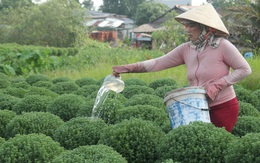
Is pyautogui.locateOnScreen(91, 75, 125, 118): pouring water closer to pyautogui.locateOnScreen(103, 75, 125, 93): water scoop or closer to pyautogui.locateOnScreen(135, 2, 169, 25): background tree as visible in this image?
pyautogui.locateOnScreen(103, 75, 125, 93): water scoop

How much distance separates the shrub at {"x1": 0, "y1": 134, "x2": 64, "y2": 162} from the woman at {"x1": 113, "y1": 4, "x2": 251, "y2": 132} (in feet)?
4.72

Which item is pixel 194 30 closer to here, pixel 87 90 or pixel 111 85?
pixel 111 85

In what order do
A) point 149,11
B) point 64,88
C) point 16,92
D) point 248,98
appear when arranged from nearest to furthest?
point 248,98 < point 16,92 < point 64,88 < point 149,11

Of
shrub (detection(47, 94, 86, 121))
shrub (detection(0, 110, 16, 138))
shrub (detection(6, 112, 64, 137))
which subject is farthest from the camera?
shrub (detection(47, 94, 86, 121))

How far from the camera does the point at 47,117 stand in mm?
4715

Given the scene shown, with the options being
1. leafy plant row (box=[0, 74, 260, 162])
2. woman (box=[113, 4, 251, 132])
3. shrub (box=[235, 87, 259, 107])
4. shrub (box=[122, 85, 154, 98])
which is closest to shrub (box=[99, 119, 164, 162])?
leafy plant row (box=[0, 74, 260, 162])

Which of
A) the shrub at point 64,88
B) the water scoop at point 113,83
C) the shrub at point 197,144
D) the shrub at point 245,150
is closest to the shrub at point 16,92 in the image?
the shrub at point 64,88

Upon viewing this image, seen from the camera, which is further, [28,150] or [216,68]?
[216,68]

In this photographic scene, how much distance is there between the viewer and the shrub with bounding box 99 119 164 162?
3.76 metres

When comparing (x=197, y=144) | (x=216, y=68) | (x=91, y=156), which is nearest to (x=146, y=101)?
(x=216, y=68)

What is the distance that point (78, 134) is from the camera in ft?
13.7

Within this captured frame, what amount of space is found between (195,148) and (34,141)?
1.34m

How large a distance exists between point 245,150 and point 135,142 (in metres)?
1.00

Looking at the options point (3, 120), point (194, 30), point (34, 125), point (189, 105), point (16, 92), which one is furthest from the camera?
point (16, 92)
